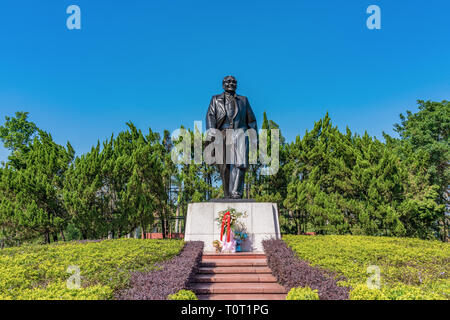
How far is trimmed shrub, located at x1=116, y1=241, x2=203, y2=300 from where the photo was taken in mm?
3236

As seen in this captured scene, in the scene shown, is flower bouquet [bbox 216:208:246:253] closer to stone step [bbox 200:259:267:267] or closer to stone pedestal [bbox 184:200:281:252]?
stone pedestal [bbox 184:200:281:252]

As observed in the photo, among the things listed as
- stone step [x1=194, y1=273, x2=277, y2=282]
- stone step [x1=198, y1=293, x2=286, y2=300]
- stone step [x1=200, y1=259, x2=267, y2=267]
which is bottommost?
stone step [x1=198, y1=293, x2=286, y2=300]

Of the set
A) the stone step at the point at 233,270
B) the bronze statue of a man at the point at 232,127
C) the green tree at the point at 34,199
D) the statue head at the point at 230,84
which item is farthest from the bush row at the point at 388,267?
the green tree at the point at 34,199

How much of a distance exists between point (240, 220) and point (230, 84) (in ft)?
11.3

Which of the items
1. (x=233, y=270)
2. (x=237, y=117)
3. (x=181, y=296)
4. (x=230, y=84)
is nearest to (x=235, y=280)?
(x=233, y=270)

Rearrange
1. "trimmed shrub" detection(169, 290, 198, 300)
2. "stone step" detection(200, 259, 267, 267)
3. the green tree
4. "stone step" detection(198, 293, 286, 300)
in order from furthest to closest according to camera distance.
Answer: the green tree, "stone step" detection(200, 259, 267, 267), "stone step" detection(198, 293, 286, 300), "trimmed shrub" detection(169, 290, 198, 300)

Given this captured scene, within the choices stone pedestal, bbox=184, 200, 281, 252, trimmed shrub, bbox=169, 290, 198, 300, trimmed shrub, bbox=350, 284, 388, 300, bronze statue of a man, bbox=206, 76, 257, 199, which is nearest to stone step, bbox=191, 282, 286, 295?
trimmed shrub, bbox=169, 290, 198, 300

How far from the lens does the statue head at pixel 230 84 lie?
7773 millimetres

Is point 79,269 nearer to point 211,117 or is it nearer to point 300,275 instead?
point 300,275

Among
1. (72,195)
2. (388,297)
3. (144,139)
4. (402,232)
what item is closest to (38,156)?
(72,195)

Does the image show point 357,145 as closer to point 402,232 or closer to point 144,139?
point 402,232

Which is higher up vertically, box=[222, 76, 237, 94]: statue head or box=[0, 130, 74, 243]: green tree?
box=[222, 76, 237, 94]: statue head

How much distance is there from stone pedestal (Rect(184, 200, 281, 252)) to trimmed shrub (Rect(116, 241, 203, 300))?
1760mm

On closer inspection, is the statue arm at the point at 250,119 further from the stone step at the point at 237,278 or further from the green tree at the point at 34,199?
the green tree at the point at 34,199
